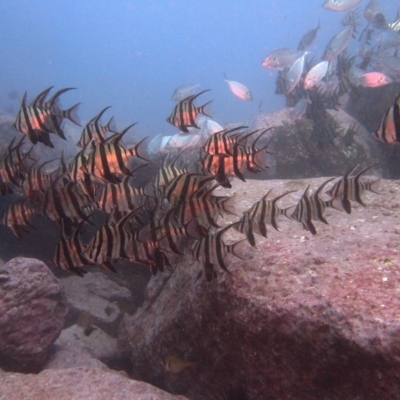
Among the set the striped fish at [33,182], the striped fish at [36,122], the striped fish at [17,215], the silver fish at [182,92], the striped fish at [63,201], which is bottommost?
the striped fish at [17,215]

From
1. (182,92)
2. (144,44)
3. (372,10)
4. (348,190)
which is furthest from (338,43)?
(144,44)

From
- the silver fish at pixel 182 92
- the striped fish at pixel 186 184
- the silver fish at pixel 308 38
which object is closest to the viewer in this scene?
the striped fish at pixel 186 184

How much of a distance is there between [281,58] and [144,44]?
201 meters

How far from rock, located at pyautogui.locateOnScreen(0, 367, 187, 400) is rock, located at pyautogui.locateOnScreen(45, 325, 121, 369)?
1491 mm

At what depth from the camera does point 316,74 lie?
810 cm

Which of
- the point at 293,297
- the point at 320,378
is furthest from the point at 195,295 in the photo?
the point at 320,378

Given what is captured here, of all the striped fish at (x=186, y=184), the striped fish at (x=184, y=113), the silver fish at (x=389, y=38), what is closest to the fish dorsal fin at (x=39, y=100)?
the striped fish at (x=184, y=113)

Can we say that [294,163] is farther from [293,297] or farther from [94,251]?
[94,251]

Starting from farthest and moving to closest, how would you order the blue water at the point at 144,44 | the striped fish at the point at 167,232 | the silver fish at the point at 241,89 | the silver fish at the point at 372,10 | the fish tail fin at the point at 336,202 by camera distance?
the blue water at the point at 144,44
the silver fish at the point at 372,10
the silver fish at the point at 241,89
the fish tail fin at the point at 336,202
the striped fish at the point at 167,232

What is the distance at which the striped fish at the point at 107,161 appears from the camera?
2.71 metres

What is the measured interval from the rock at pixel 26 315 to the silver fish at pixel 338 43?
840cm

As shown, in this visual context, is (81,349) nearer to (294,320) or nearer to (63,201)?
(63,201)

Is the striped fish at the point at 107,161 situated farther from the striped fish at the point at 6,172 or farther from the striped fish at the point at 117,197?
the striped fish at the point at 6,172

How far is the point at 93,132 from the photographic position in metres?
3.60
